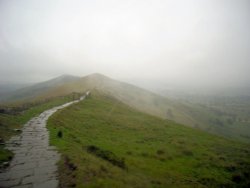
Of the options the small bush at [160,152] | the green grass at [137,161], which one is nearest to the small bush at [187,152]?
the green grass at [137,161]

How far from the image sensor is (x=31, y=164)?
15.2m

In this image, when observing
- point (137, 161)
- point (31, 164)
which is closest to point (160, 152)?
point (137, 161)

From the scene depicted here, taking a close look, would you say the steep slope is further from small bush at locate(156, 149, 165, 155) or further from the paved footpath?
small bush at locate(156, 149, 165, 155)

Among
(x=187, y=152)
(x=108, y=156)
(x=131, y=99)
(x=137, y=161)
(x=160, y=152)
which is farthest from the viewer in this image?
(x=131, y=99)

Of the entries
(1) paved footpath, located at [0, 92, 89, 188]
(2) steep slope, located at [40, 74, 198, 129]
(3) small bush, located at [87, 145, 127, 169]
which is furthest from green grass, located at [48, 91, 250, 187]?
(2) steep slope, located at [40, 74, 198, 129]

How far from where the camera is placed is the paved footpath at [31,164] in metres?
12.4

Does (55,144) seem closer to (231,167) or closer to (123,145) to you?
(123,145)

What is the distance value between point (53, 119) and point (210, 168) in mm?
27007

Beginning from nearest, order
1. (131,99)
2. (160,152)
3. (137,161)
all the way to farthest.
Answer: (137,161) < (160,152) < (131,99)

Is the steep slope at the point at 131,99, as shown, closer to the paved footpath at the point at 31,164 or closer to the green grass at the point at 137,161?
the green grass at the point at 137,161

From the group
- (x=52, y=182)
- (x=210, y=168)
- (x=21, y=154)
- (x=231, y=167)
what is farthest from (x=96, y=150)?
(x=231, y=167)

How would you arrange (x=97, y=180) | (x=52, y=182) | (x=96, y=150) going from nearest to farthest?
(x=52, y=182)
(x=97, y=180)
(x=96, y=150)

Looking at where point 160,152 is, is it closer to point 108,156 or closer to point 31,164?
point 108,156

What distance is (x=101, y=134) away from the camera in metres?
31.8
